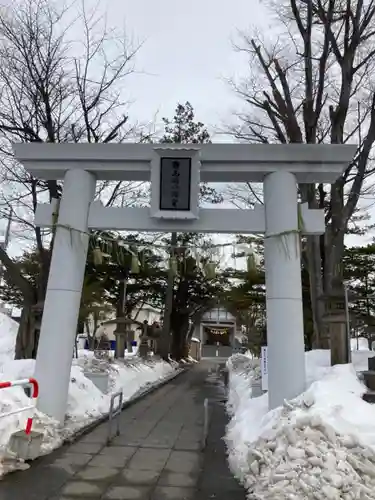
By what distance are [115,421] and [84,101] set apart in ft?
32.1

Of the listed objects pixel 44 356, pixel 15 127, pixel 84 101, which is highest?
pixel 84 101

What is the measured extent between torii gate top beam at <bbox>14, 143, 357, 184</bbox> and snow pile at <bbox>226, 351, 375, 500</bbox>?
11.9ft

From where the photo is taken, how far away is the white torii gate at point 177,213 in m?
7.20

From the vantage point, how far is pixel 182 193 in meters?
7.62

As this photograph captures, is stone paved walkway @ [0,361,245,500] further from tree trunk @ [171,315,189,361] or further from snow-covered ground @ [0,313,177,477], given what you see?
tree trunk @ [171,315,189,361]

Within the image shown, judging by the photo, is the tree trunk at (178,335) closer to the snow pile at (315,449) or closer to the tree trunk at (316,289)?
the tree trunk at (316,289)

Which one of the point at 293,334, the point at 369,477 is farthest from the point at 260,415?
the point at 369,477

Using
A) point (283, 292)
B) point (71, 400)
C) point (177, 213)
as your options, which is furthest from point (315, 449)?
point (71, 400)

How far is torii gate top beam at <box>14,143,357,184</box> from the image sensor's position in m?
7.52

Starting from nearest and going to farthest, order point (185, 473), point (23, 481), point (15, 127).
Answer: point (23, 481) → point (185, 473) → point (15, 127)

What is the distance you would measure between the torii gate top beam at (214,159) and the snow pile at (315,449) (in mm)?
3626

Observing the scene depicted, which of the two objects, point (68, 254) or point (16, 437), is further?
point (68, 254)

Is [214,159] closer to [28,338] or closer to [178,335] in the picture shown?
[28,338]

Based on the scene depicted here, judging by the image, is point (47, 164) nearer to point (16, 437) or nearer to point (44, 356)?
Result: point (44, 356)
